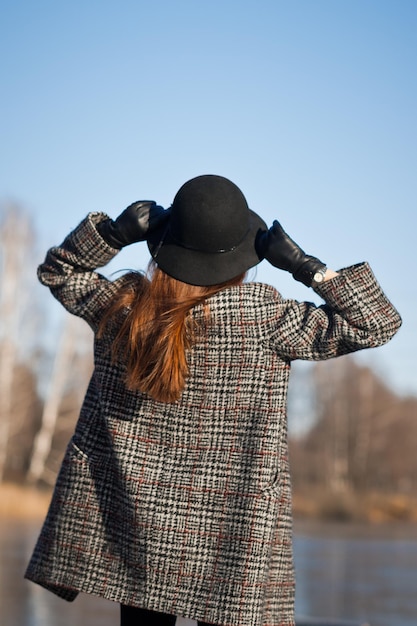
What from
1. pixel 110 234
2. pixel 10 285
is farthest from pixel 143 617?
pixel 10 285

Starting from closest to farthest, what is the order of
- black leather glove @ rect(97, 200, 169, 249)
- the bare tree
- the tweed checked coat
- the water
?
the tweed checked coat → black leather glove @ rect(97, 200, 169, 249) → the water → the bare tree

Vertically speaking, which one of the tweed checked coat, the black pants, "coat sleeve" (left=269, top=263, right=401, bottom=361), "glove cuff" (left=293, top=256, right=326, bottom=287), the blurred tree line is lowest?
the black pants

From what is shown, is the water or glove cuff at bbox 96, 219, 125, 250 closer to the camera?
glove cuff at bbox 96, 219, 125, 250


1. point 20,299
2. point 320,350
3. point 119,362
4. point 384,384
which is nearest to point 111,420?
point 119,362

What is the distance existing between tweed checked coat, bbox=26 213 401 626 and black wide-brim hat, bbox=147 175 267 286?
9cm

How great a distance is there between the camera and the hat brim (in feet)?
9.25

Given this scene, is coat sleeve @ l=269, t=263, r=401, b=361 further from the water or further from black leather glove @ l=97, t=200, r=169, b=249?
the water

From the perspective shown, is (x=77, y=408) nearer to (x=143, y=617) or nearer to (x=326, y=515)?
(x=326, y=515)

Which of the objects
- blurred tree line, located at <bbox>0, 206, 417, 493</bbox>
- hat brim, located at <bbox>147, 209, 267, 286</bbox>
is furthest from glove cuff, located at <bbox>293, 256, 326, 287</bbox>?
blurred tree line, located at <bbox>0, 206, 417, 493</bbox>

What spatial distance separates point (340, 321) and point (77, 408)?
30.4 metres

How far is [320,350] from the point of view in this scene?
282 cm

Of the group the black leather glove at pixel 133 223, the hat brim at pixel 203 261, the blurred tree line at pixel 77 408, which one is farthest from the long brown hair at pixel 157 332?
the blurred tree line at pixel 77 408

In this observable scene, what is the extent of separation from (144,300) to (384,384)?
49.2m

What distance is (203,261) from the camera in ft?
9.34
